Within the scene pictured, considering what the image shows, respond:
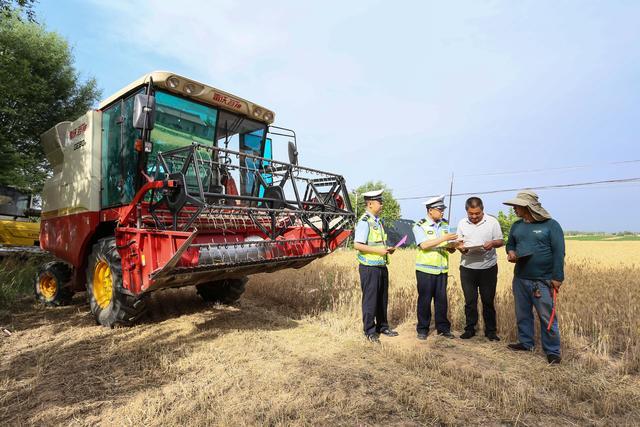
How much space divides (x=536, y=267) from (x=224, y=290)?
4024 mm

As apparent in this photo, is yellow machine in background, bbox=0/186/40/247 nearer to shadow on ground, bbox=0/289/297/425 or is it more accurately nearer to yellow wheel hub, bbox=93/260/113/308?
shadow on ground, bbox=0/289/297/425

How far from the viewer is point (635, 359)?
3.38 m

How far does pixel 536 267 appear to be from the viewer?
12.1ft

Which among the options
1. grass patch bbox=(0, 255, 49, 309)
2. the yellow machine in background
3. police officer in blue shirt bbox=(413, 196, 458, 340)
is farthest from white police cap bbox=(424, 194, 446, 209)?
the yellow machine in background

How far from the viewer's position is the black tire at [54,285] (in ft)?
17.8

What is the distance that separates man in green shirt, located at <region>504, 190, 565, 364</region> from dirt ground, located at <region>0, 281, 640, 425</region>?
23 centimetres

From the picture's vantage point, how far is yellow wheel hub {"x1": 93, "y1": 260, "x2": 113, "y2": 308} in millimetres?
4441

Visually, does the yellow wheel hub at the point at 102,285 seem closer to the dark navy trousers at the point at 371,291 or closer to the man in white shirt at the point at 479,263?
the dark navy trousers at the point at 371,291

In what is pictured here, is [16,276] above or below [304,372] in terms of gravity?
above

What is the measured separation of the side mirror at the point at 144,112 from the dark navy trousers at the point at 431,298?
10.3 feet

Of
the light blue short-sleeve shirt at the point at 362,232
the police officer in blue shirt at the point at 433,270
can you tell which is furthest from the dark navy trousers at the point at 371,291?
the police officer in blue shirt at the point at 433,270

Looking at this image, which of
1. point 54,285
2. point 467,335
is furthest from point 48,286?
point 467,335

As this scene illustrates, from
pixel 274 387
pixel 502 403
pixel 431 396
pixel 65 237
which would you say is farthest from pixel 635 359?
pixel 65 237

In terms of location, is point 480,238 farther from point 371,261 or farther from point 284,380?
point 284,380
